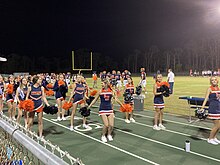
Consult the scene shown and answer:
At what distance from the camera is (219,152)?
536 centimetres

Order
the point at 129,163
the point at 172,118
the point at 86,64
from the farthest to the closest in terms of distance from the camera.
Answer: the point at 86,64 → the point at 172,118 → the point at 129,163

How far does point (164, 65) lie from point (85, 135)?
3429 inches

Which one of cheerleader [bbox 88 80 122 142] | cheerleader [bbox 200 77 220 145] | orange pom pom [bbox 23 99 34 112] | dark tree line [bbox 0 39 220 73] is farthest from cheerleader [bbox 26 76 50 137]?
dark tree line [bbox 0 39 220 73]

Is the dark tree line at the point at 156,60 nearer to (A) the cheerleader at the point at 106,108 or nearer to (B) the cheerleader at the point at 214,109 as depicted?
(A) the cheerleader at the point at 106,108

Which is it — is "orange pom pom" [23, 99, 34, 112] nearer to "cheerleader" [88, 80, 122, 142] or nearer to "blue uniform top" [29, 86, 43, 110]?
"blue uniform top" [29, 86, 43, 110]

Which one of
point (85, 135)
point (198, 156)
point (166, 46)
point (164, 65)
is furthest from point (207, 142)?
point (166, 46)

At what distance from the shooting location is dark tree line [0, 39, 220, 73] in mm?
75925

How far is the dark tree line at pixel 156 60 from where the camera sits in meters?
75.9

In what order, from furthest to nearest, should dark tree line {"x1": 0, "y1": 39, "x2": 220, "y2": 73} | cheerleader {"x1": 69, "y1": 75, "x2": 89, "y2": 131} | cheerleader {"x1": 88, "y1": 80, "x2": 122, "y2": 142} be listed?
1. dark tree line {"x1": 0, "y1": 39, "x2": 220, "y2": 73}
2. cheerleader {"x1": 69, "y1": 75, "x2": 89, "y2": 131}
3. cheerleader {"x1": 88, "y1": 80, "x2": 122, "y2": 142}

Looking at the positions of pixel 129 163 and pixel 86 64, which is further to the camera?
pixel 86 64

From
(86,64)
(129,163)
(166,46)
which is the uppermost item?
(166,46)

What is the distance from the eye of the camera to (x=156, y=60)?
91.7 metres

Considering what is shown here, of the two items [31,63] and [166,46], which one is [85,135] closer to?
[31,63]

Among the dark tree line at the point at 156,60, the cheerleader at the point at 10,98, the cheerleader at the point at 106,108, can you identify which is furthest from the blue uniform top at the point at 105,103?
the dark tree line at the point at 156,60
